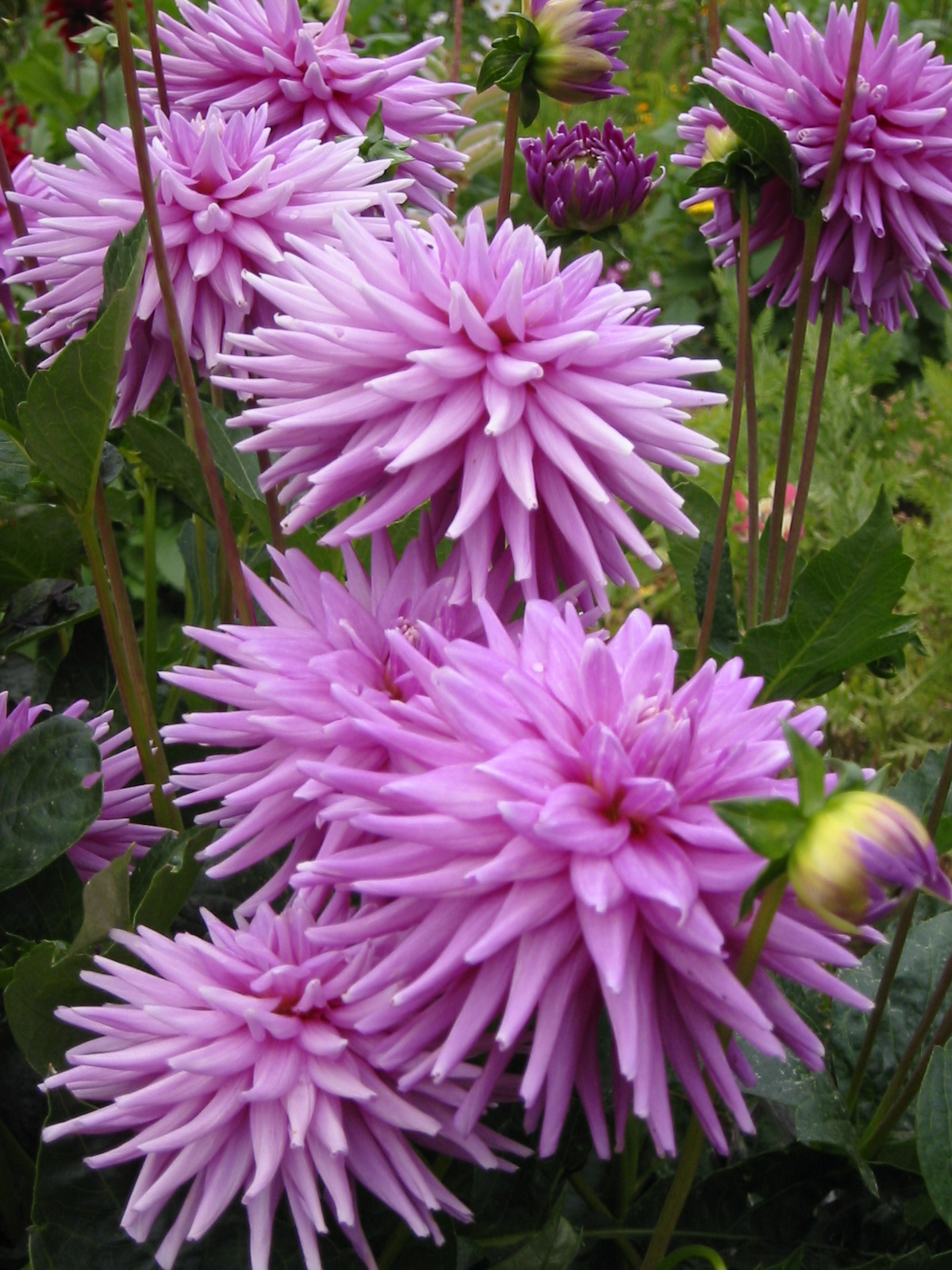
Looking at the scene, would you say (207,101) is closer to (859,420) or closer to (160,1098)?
(160,1098)

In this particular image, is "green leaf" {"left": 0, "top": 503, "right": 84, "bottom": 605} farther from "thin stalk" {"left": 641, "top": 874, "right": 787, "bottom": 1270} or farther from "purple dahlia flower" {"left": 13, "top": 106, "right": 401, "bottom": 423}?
"thin stalk" {"left": 641, "top": 874, "right": 787, "bottom": 1270}

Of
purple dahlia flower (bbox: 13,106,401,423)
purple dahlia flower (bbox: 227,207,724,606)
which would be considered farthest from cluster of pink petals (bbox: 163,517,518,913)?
purple dahlia flower (bbox: 13,106,401,423)

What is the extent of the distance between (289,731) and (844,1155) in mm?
370

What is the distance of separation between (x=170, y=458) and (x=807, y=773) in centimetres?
43

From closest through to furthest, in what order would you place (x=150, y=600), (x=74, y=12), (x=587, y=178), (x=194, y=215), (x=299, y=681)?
(x=299, y=681)
(x=194, y=215)
(x=587, y=178)
(x=150, y=600)
(x=74, y=12)

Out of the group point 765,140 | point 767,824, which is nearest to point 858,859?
point 767,824

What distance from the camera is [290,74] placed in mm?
708

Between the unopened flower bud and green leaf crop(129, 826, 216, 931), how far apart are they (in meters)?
0.29

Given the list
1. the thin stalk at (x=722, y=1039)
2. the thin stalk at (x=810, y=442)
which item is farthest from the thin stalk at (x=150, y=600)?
the thin stalk at (x=722, y=1039)

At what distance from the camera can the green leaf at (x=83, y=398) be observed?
495mm

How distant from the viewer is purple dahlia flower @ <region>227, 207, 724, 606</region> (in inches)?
16.8

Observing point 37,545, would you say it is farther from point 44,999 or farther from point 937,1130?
point 937,1130

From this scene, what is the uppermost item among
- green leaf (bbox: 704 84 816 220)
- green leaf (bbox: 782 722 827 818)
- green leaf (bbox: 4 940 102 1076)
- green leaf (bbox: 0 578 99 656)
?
green leaf (bbox: 704 84 816 220)

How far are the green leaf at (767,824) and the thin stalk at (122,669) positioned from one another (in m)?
0.33
